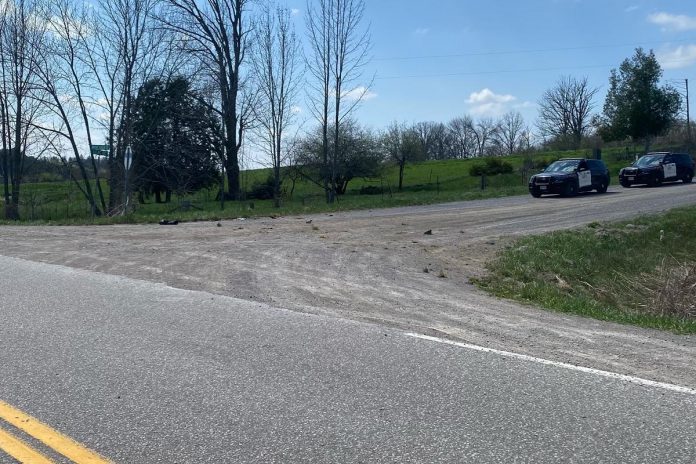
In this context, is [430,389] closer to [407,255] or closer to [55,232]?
[407,255]

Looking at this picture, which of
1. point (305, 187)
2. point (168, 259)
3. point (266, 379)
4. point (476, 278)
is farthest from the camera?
point (305, 187)

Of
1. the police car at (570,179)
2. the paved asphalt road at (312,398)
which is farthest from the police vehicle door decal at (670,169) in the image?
the paved asphalt road at (312,398)

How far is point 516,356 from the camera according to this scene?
6.71 meters

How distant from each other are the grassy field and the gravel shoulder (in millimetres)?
2895

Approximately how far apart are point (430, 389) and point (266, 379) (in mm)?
1442

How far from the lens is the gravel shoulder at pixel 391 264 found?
758cm

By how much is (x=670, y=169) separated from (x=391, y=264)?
89.9 ft

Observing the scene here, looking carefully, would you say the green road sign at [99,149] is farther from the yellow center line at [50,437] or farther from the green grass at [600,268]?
the yellow center line at [50,437]

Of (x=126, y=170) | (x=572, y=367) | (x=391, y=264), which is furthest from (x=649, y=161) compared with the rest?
(x=572, y=367)

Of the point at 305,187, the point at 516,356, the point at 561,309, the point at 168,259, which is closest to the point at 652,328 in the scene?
the point at 561,309

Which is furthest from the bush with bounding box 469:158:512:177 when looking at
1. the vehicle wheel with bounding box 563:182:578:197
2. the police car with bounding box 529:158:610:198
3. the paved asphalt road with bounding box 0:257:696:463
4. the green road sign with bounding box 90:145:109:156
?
the paved asphalt road with bounding box 0:257:696:463

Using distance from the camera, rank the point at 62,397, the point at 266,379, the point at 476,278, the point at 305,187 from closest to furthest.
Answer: the point at 62,397, the point at 266,379, the point at 476,278, the point at 305,187

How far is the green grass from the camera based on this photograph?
423 inches

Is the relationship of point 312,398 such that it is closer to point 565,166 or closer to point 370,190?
point 565,166
